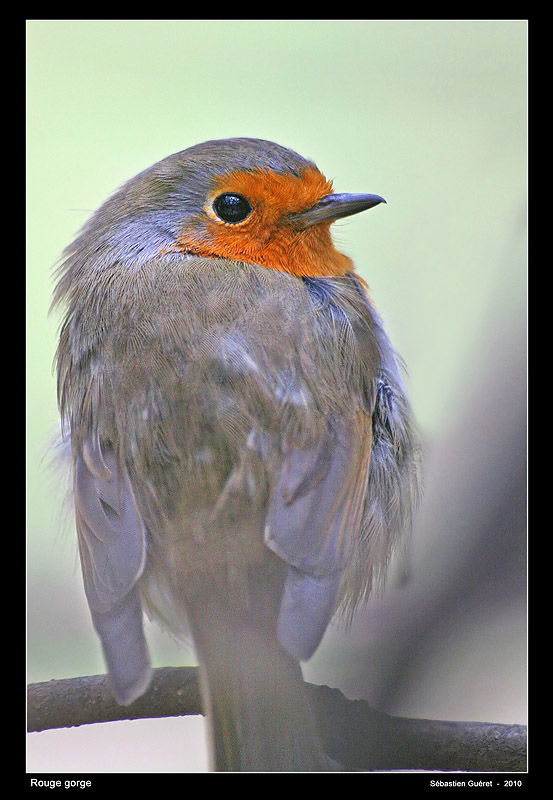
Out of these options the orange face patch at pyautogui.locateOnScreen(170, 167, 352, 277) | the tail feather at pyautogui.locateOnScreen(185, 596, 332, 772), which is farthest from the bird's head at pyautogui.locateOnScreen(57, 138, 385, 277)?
the tail feather at pyautogui.locateOnScreen(185, 596, 332, 772)

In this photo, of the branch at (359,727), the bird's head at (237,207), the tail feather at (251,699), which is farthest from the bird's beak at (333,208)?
the branch at (359,727)

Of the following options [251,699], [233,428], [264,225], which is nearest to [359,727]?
[251,699]

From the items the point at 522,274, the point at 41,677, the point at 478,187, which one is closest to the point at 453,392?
the point at 522,274

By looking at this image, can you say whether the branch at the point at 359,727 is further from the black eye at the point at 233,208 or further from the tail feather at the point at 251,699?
the black eye at the point at 233,208

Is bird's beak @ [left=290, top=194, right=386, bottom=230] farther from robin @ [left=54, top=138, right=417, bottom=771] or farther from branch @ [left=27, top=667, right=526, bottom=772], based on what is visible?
branch @ [left=27, top=667, right=526, bottom=772]
